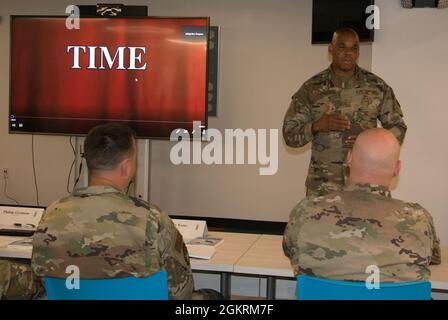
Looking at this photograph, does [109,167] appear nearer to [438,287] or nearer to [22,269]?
[22,269]

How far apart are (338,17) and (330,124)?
184 centimetres

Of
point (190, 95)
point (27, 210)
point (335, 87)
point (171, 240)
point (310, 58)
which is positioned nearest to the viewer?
point (171, 240)

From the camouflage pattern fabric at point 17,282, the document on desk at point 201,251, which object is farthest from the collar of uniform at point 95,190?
the document on desk at point 201,251

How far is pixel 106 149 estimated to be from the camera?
91.7 inches

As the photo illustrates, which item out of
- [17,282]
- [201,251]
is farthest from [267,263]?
[17,282]

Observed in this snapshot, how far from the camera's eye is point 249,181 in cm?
626

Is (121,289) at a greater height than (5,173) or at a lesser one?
greater

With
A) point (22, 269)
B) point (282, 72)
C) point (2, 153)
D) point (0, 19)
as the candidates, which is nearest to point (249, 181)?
point (282, 72)

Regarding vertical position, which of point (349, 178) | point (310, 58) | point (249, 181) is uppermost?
point (310, 58)

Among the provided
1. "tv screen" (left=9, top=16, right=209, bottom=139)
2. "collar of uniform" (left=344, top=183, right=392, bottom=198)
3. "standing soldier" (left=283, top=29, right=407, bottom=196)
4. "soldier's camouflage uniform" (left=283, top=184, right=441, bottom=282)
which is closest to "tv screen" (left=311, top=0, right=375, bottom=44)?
"tv screen" (left=9, top=16, right=209, bottom=139)

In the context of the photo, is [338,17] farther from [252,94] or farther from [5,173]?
[5,173]

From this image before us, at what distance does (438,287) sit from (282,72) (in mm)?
3901

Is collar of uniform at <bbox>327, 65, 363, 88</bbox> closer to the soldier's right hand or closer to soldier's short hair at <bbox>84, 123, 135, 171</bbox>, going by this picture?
the soldier's right hand

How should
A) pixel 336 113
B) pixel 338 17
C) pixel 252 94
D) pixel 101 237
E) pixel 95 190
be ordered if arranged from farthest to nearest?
1. pixel 252 94
2. pixel 338 17
3. pixel 336 113
4. pixel 95 190
5. pixel 101 237
